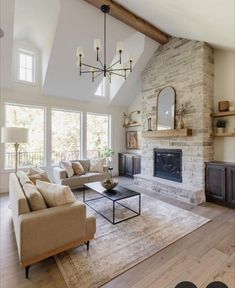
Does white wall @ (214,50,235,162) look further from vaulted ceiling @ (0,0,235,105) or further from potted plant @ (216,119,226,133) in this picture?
vaulted ceiling @ (0,0,235,105)

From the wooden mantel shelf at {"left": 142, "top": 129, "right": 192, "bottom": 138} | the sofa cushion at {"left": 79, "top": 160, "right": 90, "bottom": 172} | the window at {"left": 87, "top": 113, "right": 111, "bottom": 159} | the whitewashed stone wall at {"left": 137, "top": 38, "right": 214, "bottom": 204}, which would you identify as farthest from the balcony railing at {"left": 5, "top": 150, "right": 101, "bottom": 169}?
the whitewashed stone wall at {"left": 137, "top": 38, "right": 214, "bottom": 204}

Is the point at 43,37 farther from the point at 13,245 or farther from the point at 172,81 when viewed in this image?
the point at 13,245

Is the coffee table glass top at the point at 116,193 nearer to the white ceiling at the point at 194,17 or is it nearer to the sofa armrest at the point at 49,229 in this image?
the sofa armrest at the point at 49,229

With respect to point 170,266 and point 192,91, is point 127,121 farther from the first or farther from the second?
point 170,266

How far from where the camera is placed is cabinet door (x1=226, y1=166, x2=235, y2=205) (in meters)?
3.69

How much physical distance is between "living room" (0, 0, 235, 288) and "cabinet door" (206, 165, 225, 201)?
0.08 feet

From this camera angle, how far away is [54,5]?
3766 mm

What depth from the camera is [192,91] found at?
4.43m

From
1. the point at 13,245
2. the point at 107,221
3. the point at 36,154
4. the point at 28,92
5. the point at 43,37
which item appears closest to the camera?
the point at 13,245

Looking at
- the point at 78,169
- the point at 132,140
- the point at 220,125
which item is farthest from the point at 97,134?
the point at 220,125

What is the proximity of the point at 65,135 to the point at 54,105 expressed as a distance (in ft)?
3.48

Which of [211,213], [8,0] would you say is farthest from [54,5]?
[211,213]

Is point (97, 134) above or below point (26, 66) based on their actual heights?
below

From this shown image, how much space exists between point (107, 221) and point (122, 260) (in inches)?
39.3
